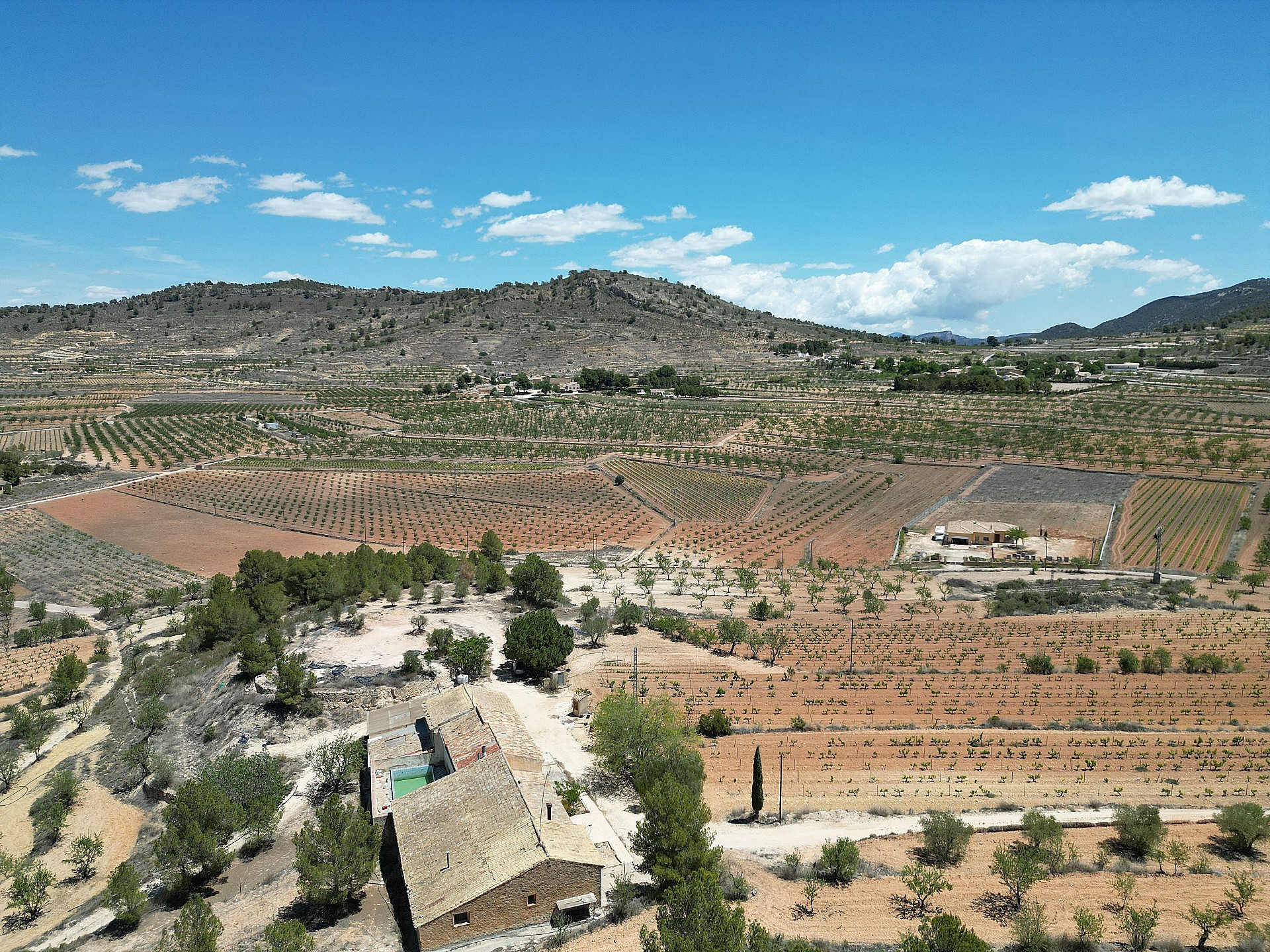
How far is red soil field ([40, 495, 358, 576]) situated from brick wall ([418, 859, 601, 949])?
4122cm

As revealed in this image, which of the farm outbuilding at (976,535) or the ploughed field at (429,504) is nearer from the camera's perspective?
the farm outbuilding at (976,535)

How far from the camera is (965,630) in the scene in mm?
38750

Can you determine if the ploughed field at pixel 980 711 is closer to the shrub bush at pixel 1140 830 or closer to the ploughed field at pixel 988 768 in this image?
the ploughed field at pixel 988 768

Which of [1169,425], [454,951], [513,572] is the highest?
Result: [1169,425]

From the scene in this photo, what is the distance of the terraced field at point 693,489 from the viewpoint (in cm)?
6712

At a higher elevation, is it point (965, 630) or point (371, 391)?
point (371, 391)

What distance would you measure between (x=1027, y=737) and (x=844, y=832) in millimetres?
9646

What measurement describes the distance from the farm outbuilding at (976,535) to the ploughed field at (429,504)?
23422 mm

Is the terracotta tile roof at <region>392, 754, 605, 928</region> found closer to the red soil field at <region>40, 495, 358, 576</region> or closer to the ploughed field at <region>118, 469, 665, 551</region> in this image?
the ploughed field at <region>118, 469, 665, 551</region>

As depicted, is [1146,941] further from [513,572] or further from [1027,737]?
[513,572]

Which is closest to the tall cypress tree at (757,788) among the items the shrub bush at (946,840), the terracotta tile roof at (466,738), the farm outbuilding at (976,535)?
the shrub bush at (946,840)

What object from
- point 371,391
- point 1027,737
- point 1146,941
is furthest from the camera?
point 371,391

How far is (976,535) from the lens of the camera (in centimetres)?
5712

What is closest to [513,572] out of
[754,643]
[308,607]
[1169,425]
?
[308,607]
